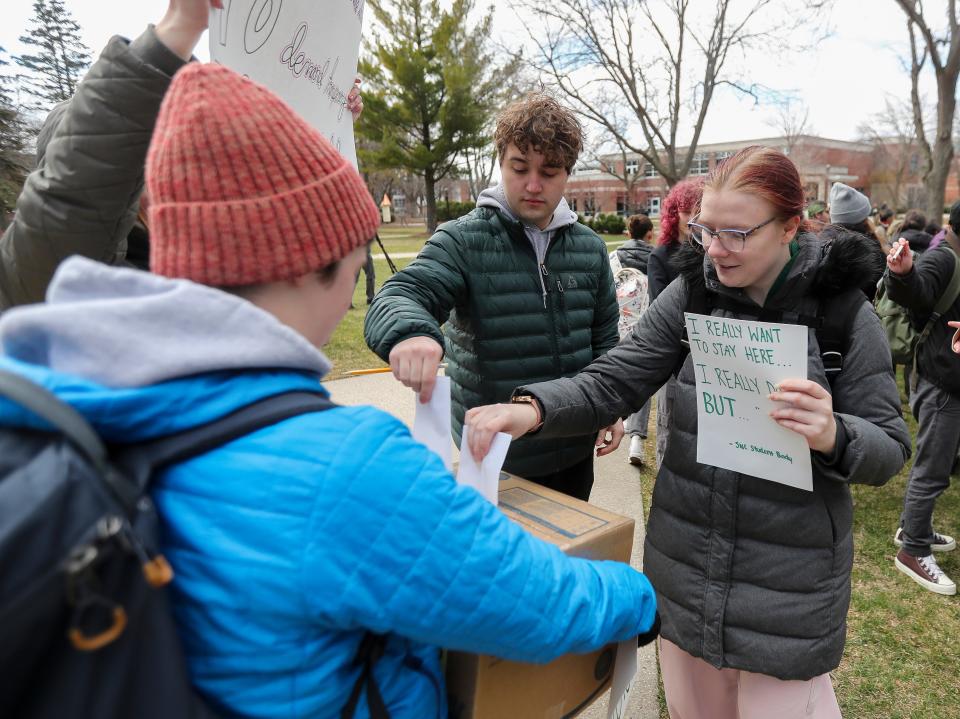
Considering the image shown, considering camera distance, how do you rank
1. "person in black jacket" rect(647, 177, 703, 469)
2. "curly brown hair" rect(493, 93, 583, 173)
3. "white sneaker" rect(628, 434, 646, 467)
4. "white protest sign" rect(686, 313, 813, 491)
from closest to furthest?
"white protest sign" rect(686, 313, 813, 491) → "curly brown hair" rect(493, 93, 583, 173) → "person in black jacket" rect(647, 177, 703, 469) → "white sneaker" rect(628, 434, 646, 467)

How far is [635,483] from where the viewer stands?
15.4 ft

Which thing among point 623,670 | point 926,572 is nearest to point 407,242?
point 926,572

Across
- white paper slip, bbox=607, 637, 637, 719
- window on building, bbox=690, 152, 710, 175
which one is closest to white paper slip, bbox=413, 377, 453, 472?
white paper slip, bbox=607, 637, 637, 719

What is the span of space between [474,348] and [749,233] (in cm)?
98

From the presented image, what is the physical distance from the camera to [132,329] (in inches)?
28.9

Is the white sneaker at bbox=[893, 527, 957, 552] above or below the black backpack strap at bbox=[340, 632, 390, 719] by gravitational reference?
below

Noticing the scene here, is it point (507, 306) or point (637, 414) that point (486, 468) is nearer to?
point (507, 306)

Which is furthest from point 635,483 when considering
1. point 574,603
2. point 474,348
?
point 574,603

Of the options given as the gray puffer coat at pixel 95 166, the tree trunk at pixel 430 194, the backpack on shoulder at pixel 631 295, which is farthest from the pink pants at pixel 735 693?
the tree trunk at pixel 430 194

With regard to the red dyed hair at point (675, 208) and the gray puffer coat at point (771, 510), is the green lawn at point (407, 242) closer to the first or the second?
the red dyed hair at point (675, 208)

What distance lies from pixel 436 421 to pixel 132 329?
792 millimetres

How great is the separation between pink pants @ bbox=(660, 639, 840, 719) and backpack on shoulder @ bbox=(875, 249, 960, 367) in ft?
8.21

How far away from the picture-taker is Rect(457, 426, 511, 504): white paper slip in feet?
4.48

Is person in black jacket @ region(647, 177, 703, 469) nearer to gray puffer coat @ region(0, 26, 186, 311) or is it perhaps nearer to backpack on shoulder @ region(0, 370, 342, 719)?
gray puffer coat @ region(0, 26, 186, 311)
